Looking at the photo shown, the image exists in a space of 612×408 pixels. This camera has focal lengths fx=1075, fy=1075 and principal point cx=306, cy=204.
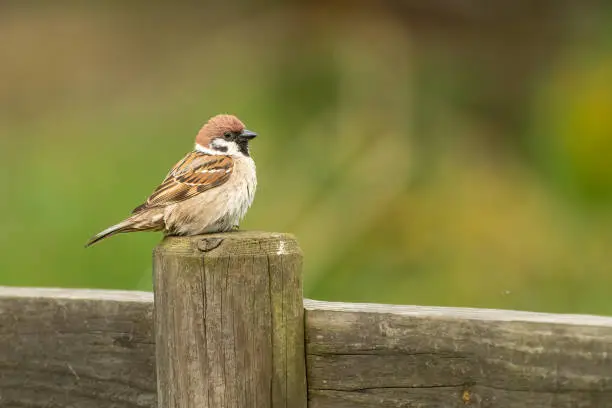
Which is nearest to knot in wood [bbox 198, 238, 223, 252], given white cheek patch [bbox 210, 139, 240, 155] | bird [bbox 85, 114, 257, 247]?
bird [bbox 85, 114, 257, 247]

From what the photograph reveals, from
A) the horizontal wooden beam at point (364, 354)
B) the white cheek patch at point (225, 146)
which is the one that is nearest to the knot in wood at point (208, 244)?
the horizontal wooden beam at point (364, 354)

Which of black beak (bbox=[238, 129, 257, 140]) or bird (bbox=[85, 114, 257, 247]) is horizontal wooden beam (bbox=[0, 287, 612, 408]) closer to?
bird (bbox=[85, 114, 257, 247])

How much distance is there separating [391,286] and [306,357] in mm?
2706

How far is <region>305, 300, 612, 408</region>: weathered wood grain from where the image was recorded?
1985 mm

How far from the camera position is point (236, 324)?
Result: 89.7 inches

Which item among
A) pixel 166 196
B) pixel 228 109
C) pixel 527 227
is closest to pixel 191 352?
pixel 166 196

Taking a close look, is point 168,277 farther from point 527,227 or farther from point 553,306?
point 527,227

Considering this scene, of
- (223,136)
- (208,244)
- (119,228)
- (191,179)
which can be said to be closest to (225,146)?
(223,136)

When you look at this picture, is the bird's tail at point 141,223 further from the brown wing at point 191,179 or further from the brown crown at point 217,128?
the brown crown at point 217,128

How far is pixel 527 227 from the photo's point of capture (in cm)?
523

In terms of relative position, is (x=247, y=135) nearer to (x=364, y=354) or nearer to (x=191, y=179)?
(x=191, y=179)

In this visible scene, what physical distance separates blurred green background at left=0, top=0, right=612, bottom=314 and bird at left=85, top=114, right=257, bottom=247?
3.39 feet

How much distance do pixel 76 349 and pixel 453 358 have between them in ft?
A: 3.25

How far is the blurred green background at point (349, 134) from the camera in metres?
5.12
